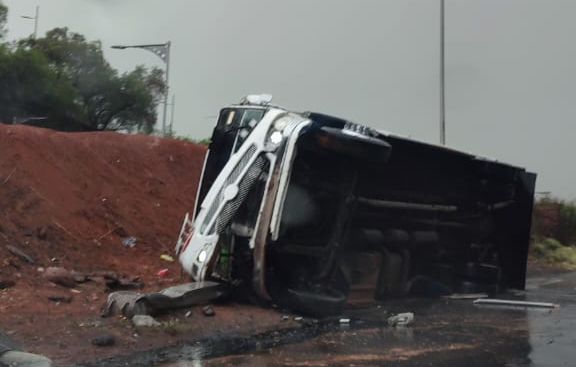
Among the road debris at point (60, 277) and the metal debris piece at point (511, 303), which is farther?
the metal debris piece at point (511, 303)

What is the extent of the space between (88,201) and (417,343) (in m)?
6.81

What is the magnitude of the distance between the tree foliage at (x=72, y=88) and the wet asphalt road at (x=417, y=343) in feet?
53.0

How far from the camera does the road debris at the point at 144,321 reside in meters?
7.50

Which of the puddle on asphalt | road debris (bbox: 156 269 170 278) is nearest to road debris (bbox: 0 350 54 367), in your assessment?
the puddle on asphalt

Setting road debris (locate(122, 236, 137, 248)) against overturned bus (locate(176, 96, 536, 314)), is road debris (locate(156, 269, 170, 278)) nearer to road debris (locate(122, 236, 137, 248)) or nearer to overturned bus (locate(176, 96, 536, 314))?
overturned bus (locate(176, 96, 536, 314))

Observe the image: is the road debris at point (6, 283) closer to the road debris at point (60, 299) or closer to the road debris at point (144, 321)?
the road debris at point (60, 299)

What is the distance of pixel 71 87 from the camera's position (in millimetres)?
26141

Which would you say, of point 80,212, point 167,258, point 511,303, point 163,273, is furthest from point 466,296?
point 80,212

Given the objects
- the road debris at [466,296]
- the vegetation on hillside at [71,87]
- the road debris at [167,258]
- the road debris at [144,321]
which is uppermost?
the vegetation on hillside at [71,87]

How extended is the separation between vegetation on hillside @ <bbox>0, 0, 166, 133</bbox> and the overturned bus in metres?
14.3

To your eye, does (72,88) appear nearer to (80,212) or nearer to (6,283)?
(80,212)

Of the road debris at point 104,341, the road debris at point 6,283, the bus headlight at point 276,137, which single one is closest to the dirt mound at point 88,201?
the road debris at point 6,283

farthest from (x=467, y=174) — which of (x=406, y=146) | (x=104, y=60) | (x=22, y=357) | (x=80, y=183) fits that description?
(x=104, y=60)

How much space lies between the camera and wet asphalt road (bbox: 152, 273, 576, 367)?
6.70m
